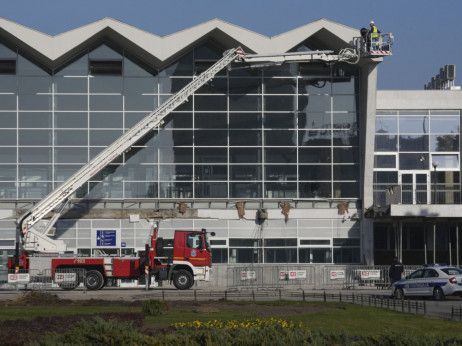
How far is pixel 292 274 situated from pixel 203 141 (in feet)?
32.9

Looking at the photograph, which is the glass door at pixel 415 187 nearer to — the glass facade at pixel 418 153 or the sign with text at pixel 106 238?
the glass facade at pixel 418 153

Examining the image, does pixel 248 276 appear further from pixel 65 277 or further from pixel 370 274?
pixel 65 277


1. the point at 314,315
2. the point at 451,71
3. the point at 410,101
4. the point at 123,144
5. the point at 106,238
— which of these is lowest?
the point at 314,315

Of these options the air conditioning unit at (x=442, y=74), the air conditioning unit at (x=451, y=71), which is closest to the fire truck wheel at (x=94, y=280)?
the air conditioning unit at (x=451, y=71)

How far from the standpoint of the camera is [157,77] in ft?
168

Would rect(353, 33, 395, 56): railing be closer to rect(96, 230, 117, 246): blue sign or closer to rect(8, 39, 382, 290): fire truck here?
rect(8, 39, 382, 290): fire truck

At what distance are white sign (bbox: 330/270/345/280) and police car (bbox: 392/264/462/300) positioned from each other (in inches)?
361

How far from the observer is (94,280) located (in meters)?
41.4

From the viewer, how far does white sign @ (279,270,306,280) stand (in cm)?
4547

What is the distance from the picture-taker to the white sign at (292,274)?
45.5m

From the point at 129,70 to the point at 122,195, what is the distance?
735 cm

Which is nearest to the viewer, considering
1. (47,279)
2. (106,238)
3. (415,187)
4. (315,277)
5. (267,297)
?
(267,297)

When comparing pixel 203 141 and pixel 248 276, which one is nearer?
pixel 248 276

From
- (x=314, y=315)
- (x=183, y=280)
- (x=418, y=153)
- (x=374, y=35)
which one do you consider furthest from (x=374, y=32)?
(x=314, y=315)
